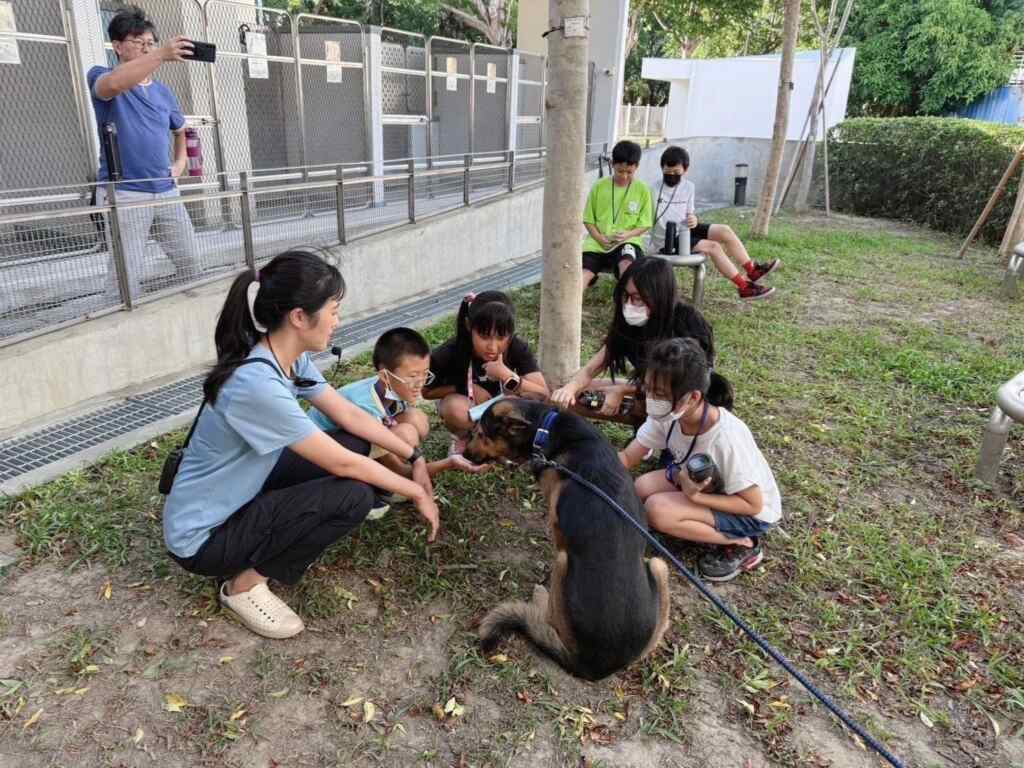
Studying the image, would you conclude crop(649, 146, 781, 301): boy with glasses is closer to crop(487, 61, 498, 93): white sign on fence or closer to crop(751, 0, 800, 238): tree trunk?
crop(751, 0, 800, 238): tree trunk

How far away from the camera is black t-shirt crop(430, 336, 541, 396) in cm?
360

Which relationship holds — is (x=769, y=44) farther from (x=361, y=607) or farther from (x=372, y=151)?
(x=361, y=607)

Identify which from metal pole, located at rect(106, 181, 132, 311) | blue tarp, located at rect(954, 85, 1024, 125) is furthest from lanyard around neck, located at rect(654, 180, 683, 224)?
blue tarp, located at rect(954, 85, 1024, 125)

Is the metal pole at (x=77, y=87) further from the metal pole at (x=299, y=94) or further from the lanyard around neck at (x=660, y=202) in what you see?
the lanyard around neck at (x=660, y=202)

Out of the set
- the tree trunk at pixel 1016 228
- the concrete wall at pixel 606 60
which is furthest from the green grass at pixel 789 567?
the concrete wall at pixel 606 60

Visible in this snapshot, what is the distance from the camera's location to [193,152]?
5879 mm

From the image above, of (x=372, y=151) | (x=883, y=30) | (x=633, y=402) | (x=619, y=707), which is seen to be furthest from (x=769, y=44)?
(x=619, y=707)

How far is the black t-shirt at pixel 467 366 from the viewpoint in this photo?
3.60 meters

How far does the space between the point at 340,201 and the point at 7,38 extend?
2428 millimetres

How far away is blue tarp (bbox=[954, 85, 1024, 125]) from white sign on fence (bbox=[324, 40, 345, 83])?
2378 centimetres

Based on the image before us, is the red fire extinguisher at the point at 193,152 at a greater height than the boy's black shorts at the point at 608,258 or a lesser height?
greater

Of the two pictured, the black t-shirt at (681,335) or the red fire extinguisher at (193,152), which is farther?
the red fire extinguisher at (193,152)

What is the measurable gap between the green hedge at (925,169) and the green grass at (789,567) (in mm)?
7753

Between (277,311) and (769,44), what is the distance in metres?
32.1
